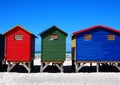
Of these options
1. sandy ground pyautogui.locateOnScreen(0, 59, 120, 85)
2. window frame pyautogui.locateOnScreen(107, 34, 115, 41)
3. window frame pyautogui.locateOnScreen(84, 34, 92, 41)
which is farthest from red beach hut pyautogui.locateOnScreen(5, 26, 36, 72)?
window frame pyautogui.locateOnScreen(107, 34, 115, 41)

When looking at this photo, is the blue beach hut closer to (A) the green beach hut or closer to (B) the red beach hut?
(A) the green beach hut

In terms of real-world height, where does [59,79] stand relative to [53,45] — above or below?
below

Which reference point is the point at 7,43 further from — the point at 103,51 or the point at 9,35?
the point at 103,51

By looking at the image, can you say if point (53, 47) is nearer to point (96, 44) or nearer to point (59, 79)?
point (96, 44)

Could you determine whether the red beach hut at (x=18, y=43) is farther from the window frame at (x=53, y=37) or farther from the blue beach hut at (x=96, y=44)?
the blue beach hut at (x=96, y=44)

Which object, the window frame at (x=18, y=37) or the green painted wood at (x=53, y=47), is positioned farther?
the window frame at (x=18, y=37)

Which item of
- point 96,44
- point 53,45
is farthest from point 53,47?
point 96,44

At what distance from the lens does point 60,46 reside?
3070cm

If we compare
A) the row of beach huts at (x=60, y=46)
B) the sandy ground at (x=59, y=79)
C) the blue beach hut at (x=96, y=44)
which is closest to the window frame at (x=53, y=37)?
the row of beach huts at (x=60, y=46)

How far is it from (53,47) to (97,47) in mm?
4452

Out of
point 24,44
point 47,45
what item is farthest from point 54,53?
point 24,44

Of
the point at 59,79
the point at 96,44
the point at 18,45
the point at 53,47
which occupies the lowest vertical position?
the point at 59,79

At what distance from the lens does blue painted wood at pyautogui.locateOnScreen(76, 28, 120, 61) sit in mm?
31094

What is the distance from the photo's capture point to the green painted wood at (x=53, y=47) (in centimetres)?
3064
